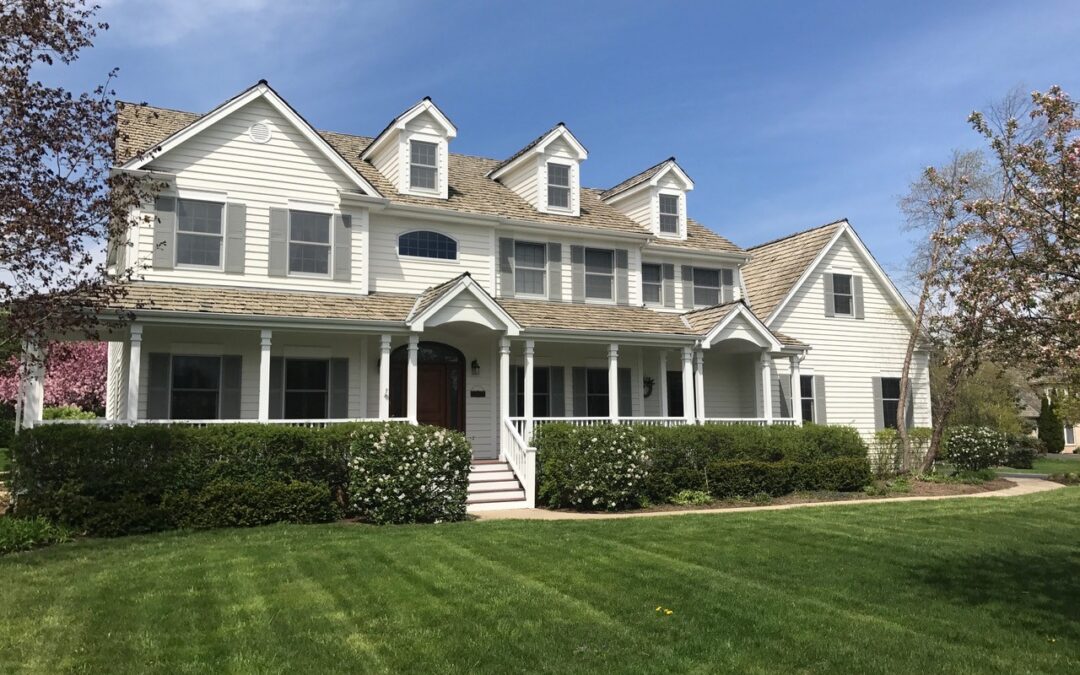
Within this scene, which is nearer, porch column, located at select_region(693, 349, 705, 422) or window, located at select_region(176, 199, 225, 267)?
window, located at select_region(176, 199, 225, 267)

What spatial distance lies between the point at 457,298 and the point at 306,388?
3.77 meters

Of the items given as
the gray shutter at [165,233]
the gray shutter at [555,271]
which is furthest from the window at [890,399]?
the gray shutter at [165,233]

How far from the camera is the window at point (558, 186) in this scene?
66.4 feet

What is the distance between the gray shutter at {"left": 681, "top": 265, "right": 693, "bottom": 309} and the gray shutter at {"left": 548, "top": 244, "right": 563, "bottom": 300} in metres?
4.01

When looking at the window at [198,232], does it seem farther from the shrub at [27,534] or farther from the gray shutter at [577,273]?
the gray shutter at [577,273]

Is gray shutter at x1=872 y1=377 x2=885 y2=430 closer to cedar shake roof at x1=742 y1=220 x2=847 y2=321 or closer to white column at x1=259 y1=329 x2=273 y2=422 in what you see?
cedar shake roof at x1=742 y1=220 x2=847 y2=321

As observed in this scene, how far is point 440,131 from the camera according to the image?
1850 cm

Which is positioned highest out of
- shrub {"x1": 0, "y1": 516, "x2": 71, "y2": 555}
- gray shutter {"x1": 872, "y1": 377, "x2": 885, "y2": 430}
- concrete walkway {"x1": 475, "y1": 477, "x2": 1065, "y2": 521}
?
gray shutter {"x1": 872, "y1": 377, "x2": 885, "y2": 430}

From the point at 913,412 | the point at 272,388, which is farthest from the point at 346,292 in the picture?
the point at 913,412

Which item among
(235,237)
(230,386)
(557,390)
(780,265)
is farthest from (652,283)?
(230,386)

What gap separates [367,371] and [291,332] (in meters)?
1.88

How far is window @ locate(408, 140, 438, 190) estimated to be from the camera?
18.4 meters

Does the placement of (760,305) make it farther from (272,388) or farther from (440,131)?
(272,388)

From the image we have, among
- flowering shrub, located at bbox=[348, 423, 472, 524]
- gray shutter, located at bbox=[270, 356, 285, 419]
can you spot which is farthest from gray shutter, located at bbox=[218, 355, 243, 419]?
flowering shrub, located at bbox=[348, 423, 472, 524]
